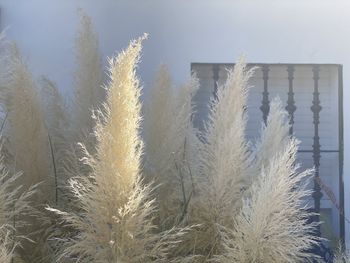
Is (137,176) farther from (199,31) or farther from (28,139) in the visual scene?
(199,31)

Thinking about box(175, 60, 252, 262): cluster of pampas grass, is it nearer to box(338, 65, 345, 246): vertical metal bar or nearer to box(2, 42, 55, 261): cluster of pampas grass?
box(2, 42, 55, 261): cluster of pampas grass

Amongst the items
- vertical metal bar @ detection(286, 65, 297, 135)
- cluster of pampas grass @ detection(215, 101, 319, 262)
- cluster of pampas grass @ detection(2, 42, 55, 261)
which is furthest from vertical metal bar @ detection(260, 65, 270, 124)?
cluster of pampas grass @ detection(2, 42, 55, 261)

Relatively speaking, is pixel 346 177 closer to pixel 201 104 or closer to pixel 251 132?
pixel 251 132

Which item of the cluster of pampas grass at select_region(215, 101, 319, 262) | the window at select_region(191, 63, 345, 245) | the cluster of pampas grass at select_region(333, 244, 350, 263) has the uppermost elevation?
the window at select_region(191, 63, 345, 245)

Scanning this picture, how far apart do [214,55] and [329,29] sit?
2.07 ft

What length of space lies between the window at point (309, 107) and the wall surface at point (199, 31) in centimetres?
7

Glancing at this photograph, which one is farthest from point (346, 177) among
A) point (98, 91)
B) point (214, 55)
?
point (98, 91)

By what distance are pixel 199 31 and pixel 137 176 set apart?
59.5 inches

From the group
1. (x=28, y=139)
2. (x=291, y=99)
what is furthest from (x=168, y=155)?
(x=291, y=99)

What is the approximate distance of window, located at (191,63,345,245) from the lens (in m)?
3.17

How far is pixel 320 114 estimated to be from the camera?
3.29m

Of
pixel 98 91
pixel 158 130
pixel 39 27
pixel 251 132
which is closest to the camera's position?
pixel 158 130

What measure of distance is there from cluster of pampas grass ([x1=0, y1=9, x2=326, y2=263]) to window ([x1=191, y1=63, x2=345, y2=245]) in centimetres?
87

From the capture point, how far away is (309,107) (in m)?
3.28
